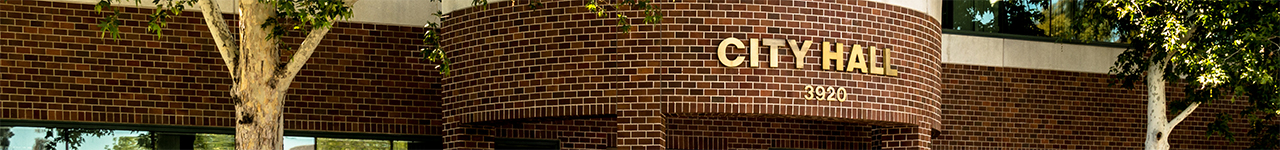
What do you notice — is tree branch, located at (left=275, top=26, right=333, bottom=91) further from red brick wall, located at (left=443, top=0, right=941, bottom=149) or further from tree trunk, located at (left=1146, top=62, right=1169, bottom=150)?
tree trunk, located at (left=1146, top=62, right=1169, bottom=150)

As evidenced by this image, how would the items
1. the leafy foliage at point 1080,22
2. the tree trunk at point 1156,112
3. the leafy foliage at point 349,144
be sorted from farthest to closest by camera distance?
1. the leafy foliage at point 1080,22
2. the tree trunk at point 1156,112
3. the leafy foliage at point 349,144

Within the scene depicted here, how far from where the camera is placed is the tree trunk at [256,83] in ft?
46.5

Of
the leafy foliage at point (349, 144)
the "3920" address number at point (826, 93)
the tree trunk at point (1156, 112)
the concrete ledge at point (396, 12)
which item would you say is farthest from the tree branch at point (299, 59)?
the tree trunk at point (1156, 112)

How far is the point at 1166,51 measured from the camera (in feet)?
60.1

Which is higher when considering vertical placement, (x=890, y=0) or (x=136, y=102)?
(x=890, y=0)

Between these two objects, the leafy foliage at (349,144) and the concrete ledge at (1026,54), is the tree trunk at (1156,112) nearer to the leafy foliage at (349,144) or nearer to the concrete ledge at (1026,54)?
Result: the concrete ledge at (1026,54)

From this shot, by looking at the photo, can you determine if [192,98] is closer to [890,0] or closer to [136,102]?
[136,102]

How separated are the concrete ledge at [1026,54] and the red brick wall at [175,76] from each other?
621cm

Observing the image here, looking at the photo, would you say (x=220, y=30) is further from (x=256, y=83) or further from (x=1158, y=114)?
(x=1158, y=114)

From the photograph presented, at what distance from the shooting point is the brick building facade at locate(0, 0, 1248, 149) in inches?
627

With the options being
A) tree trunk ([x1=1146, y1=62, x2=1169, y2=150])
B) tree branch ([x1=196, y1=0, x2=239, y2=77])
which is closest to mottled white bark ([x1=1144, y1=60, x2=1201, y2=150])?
tree trunk ([x1=1146, y1=62, x2=1169, y2=150])

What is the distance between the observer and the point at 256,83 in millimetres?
14250

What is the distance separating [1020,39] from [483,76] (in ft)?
23.3

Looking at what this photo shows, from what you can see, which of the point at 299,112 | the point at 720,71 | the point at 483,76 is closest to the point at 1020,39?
the point at 720,71
